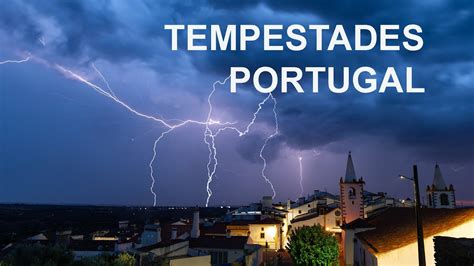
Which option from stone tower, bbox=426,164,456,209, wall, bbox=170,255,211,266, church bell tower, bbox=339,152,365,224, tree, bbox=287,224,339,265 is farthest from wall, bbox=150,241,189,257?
stone tower, bbox=426,164,456,209

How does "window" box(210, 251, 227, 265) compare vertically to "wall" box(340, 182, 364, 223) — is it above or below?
below

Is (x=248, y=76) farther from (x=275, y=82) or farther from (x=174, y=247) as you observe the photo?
(x=174, y=247)

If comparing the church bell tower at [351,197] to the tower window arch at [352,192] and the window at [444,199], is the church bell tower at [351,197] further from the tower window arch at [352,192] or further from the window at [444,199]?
the window at [444,199]

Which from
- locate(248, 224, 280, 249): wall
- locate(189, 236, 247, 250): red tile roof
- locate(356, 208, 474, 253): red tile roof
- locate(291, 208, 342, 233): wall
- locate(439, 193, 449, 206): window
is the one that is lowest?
locate(248, 224, 280, 249): wall

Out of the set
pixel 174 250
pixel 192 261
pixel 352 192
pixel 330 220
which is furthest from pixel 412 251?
pixel 330 220

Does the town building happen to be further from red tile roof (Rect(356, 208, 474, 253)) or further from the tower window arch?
the tower window arch

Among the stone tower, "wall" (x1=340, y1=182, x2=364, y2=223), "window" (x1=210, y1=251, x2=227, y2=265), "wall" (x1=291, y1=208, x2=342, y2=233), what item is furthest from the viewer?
"wall" (x1=291, y1=208, x2=342, y2=233)
